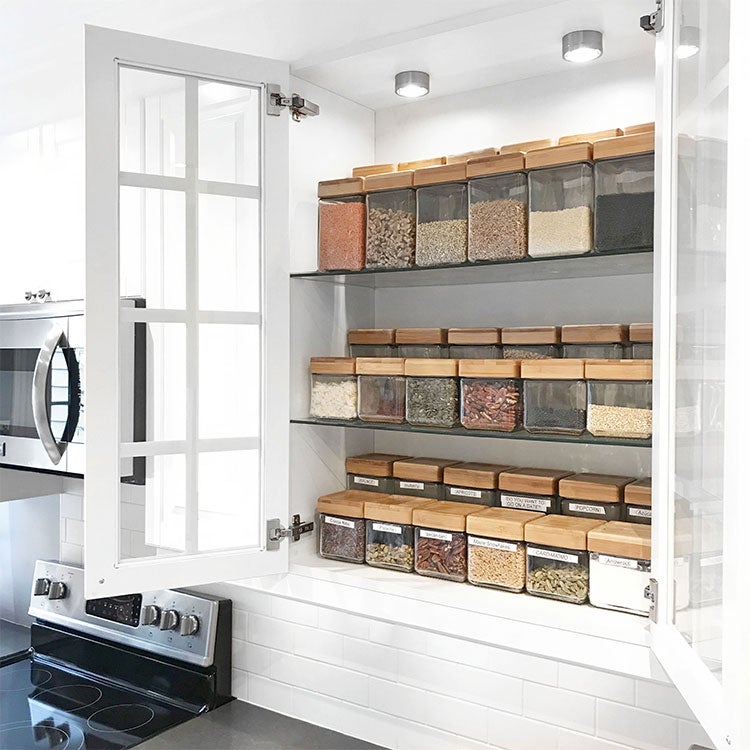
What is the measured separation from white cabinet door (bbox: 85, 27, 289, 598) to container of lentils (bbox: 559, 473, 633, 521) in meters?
0.55

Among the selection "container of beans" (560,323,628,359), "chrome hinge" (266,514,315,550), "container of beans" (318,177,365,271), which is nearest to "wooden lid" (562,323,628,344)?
"container of beans" (560,323,628,359)

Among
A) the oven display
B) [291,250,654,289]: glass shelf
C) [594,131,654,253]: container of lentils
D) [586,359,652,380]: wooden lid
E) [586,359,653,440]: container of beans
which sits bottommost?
the oven display

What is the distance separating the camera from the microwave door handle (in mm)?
→ 1946

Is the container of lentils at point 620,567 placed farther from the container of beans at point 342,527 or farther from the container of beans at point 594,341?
the container of beans at point 342,527

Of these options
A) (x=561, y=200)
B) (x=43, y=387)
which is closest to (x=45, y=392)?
(x=43, y=387)

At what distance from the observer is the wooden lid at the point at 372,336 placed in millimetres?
1690

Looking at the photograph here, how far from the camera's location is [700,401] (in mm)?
976

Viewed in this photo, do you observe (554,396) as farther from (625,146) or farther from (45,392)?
(45,392)

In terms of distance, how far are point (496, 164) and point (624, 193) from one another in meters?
0.24

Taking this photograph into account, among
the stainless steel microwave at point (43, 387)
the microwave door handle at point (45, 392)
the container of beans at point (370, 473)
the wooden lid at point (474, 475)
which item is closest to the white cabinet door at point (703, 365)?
the wooden lid at point (474, 475)

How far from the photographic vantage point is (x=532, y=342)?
1486 mm

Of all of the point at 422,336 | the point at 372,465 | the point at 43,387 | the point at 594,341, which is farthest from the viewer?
the point at 43,387

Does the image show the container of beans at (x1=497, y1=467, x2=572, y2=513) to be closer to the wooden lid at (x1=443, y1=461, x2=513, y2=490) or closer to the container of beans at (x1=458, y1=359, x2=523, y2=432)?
the wooden lid at (x1=443, y1=461, x2=513, y2=490)

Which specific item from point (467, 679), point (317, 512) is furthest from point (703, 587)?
point (317, 512)
